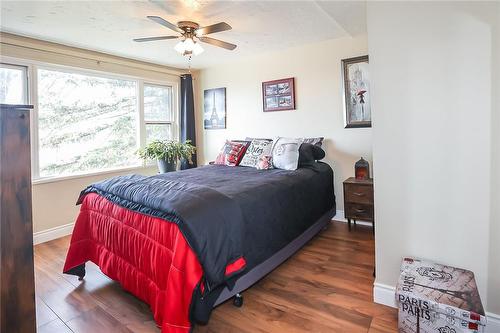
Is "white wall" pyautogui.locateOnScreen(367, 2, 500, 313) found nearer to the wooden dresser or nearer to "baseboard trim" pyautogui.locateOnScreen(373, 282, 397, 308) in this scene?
"baseboard trim" pyautogui.locateOnScreen(373, 282, 397, 308)

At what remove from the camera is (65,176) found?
3.46 metres

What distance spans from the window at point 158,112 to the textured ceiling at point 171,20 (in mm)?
946

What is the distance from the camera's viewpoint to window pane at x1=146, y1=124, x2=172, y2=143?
445 cm

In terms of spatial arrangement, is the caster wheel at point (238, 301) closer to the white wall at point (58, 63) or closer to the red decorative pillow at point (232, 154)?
the red decorative pillow at point (232, 154)

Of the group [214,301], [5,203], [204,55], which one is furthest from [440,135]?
[204,55]

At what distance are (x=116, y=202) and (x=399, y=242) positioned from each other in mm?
1958

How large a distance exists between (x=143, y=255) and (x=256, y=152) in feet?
6.52

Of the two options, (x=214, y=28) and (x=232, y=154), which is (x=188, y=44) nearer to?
(x=214, y=28)

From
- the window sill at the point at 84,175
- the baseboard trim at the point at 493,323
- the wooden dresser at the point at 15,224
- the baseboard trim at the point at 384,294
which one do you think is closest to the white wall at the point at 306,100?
the window sill at the point at 84,175

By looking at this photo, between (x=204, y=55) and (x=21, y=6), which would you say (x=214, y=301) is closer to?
(x=21, y=6)

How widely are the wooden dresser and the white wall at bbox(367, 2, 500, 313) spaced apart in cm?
184

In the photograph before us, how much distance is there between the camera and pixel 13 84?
10.0ft

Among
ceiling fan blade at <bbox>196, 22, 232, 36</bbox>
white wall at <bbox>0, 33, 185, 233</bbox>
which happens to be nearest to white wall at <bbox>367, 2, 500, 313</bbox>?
ceiling fan blade at <bbox>196, 22, 232, 36</bbox>

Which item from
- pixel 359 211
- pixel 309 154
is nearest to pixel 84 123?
pixel 309 154
